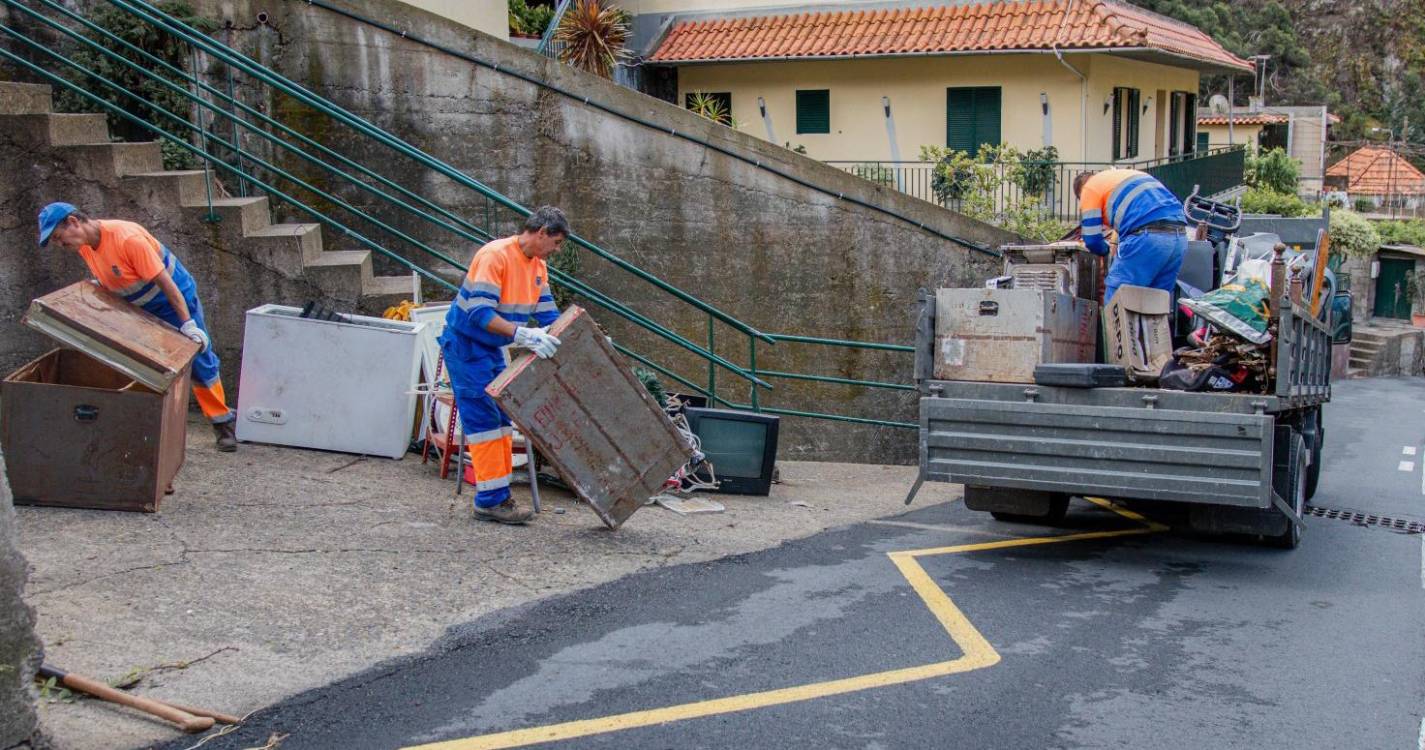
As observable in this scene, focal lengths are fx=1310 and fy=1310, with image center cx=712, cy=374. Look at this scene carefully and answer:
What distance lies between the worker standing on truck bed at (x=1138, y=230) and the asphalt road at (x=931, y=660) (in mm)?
1764

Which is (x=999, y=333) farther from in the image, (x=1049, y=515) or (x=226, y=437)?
(x=226, y=437)

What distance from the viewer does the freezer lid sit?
685 cm

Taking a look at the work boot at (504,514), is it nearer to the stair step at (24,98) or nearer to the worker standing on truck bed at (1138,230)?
the worker standing on truck bed at (1138,230)

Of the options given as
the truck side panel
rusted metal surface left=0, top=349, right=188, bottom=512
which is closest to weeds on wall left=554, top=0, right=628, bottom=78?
the truck side panel

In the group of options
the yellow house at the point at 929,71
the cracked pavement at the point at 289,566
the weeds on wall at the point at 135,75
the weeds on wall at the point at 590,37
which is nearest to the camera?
the cracked pavement at the point at 289,566

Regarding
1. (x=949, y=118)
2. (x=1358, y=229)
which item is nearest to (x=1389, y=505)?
(x=949, y=118)

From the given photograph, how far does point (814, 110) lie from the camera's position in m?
24.2

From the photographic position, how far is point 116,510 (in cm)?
687

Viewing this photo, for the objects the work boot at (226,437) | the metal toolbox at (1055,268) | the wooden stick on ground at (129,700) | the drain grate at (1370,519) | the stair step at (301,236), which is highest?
the stair step at (301,236)

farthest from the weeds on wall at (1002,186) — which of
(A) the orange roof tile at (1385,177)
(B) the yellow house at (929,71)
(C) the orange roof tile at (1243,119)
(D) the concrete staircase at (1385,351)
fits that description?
(A) the orange roof tile at (1385,177)

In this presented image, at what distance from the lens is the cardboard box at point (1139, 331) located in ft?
25.8

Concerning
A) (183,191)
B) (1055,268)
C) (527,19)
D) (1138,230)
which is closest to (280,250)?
(183,191)

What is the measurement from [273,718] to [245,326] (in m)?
4.65

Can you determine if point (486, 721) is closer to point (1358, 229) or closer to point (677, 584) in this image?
point (677, 584)
